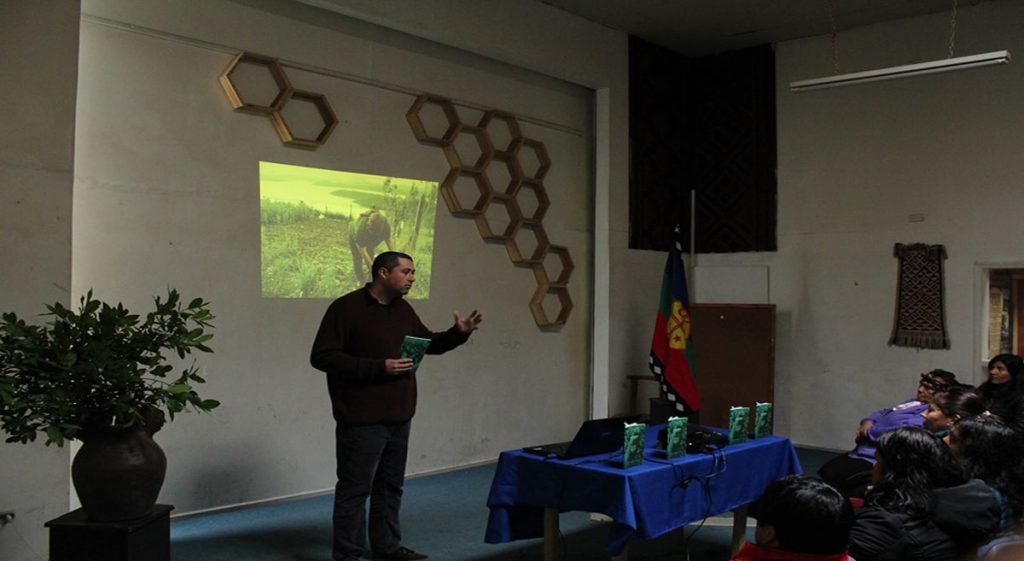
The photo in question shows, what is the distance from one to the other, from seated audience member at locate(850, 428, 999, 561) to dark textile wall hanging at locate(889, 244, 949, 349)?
4540 mm

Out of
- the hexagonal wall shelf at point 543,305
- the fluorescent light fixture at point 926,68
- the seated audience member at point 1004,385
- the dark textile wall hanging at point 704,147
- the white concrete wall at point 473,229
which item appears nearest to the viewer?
the fluorescent light fixture at point 926,68

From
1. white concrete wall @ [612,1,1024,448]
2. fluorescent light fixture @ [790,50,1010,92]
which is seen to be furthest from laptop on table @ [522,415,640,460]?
white concrete wall @ [612,1,1024,448]

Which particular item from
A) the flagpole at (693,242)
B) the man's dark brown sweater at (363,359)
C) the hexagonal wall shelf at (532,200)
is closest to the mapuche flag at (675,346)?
the flagpole at (693,242)

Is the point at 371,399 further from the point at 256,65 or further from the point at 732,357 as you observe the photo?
the point at 732,357

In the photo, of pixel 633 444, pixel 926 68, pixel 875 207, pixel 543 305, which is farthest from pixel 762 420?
pixel 875 207

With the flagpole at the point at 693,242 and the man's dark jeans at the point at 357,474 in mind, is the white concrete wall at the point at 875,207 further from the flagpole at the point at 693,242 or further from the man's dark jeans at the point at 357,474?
the man's dark jeans at the point at 357,474

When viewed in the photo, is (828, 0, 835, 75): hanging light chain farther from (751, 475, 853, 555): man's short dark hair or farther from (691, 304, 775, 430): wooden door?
(751, 475, 853, 555): man's short dark hair

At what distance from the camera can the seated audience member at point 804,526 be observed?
187 centimetres

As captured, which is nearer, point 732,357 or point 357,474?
point 357,474

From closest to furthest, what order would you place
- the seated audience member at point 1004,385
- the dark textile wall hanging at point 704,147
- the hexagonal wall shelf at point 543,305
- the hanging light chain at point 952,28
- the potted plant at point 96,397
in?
the potted plant at point 96,397 → the seated audience member at point 1004,385 → the hanging light chain at point 952,28 → the hexagonal wall shelf at point 543,305 → the dark textile wall hanging at point 704,147

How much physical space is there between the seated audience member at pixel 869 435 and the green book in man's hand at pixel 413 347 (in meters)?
2.13

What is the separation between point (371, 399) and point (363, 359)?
181mm

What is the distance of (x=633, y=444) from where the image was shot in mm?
3199

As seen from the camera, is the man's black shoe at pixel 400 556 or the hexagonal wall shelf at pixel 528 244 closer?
the man's black shoe at pixel 400 556
